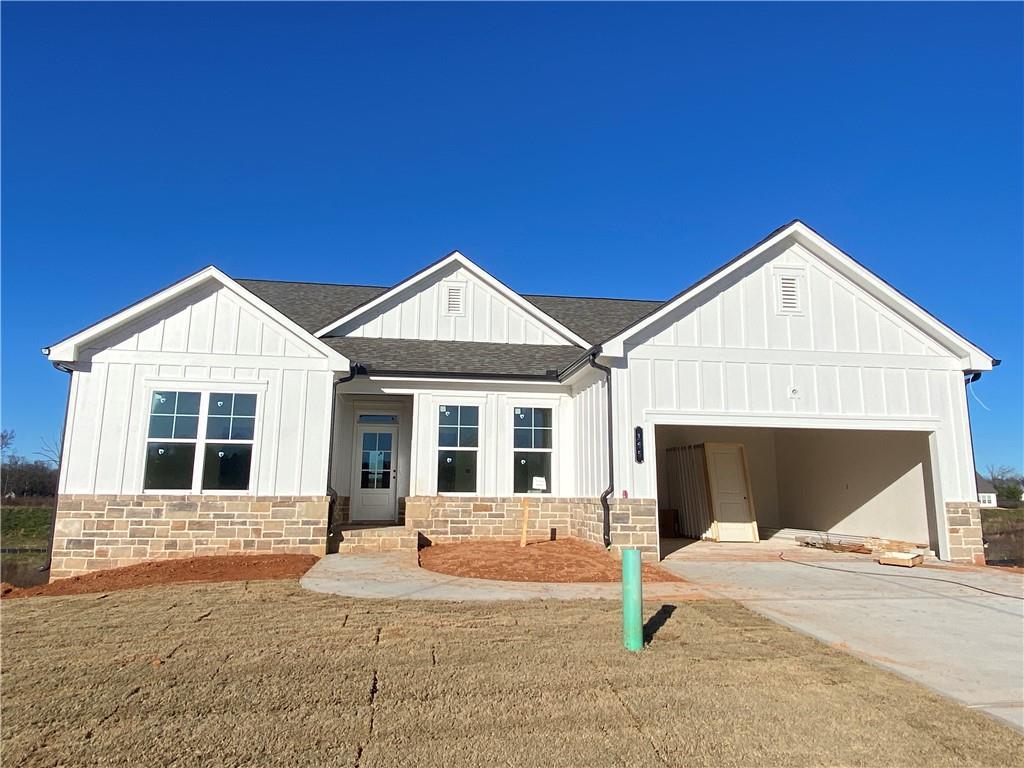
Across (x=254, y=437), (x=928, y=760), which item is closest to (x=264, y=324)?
(x=254, y=437)

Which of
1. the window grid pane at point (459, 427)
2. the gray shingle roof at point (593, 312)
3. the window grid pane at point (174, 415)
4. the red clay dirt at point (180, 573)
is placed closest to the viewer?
the red clay dirt at point (180, 573)

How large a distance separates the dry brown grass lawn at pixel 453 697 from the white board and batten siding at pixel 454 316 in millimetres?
9684

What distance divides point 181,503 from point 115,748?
25.8 ft

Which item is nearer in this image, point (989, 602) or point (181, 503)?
point (989, 602)

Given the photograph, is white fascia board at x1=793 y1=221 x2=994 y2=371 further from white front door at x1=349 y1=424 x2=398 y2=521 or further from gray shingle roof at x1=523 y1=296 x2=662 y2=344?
white front door at x1=349 y1=424 x2=398 y2=521

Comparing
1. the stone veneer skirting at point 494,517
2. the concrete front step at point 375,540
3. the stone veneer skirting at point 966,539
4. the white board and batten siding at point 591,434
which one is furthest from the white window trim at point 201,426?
the stone veneer skirting at point 966,539

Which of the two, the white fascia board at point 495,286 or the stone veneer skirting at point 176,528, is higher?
the white fascia board at point 495,286

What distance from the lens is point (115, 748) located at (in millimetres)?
3598

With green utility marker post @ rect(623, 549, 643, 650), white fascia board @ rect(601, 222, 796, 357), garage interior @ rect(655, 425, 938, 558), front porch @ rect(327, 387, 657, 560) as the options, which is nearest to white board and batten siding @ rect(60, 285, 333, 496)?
front porch @ rect(327, 387, 657, 560)

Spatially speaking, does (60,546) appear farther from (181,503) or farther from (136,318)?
(136,318)

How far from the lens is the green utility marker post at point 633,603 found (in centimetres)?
548

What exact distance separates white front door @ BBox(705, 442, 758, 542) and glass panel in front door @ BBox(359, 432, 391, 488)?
25.8 feet

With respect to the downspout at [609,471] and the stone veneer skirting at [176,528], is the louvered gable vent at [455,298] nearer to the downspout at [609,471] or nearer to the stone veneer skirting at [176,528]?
the downspout at [609,471]

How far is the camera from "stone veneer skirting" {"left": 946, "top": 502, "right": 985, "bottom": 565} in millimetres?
11562
